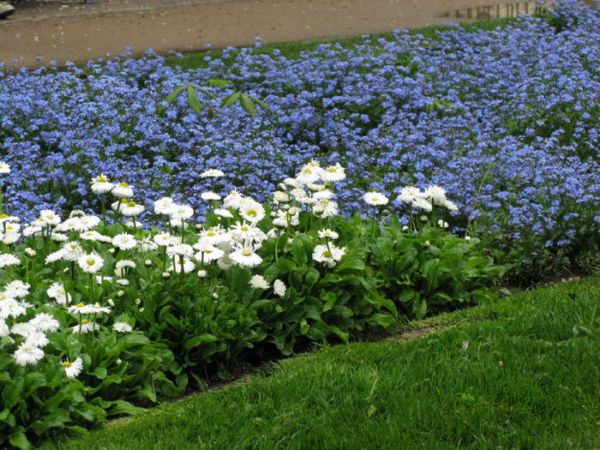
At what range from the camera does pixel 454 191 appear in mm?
6059

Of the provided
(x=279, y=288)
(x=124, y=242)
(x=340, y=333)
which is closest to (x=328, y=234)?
(x=279, y=288)

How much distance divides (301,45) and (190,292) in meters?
5.82

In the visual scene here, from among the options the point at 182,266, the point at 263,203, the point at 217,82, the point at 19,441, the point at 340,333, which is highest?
the point at 182,266

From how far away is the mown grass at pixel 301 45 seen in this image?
9.50 metres

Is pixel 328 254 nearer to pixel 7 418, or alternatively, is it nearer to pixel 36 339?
pixel 36 339

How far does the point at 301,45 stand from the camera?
10.1m

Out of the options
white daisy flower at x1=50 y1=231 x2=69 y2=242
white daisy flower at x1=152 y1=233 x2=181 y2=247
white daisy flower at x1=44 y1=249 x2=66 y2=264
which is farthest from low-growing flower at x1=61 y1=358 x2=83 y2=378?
white daisy flower at x1=50 y1=231 x2=69 y2=242

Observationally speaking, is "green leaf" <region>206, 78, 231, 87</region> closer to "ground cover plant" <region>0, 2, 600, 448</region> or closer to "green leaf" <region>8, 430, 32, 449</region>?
"ground cover plant" <region>0, 2, 600, 448</region>

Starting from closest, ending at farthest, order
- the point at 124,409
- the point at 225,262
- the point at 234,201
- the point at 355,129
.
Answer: the point at 124,409
the point at 225,262
the point at 234,201
the point at 355,129

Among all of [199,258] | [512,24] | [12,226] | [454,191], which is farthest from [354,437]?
[512,24]

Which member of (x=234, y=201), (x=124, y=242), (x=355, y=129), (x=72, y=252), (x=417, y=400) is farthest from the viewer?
(x=355, y=129)

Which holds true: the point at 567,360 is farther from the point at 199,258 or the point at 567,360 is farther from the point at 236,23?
the point at 236,23

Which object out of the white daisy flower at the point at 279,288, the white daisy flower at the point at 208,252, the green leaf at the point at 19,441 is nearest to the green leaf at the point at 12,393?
the green leaf at the point at 19,441

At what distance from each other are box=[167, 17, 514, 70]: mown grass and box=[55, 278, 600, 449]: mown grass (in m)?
5.28
